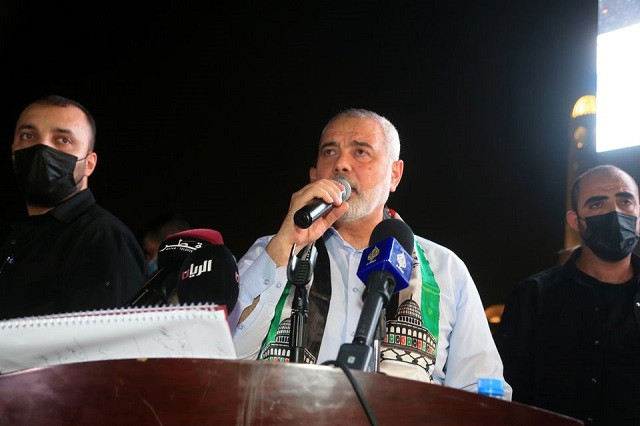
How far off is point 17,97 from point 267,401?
5.77 metres

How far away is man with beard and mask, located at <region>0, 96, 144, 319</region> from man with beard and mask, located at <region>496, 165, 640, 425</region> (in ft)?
5.78

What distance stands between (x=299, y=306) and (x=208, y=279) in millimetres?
348

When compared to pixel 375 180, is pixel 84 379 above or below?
below

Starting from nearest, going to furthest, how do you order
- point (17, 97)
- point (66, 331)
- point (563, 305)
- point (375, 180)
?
point (66, 331) → point (375, 180) → point (563, 305) → point (17, 97)

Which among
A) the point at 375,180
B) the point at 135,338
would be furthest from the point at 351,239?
the point at 135,338

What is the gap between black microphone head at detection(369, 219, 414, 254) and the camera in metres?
1.70

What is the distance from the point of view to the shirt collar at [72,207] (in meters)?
2.84

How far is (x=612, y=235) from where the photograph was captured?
3.31 metres

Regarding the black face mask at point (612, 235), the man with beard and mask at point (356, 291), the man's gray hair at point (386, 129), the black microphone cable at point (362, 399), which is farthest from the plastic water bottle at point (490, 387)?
the black face mask at point (612, 235)

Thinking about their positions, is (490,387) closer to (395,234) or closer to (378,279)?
(378,279)

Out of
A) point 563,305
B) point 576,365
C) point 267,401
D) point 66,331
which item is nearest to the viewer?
point 267,401

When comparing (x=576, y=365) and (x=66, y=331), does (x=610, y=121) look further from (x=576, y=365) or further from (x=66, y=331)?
(x=66, y=331)

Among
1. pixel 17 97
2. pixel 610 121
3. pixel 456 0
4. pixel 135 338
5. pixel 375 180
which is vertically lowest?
pixel 135 338

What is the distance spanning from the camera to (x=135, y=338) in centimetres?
100
